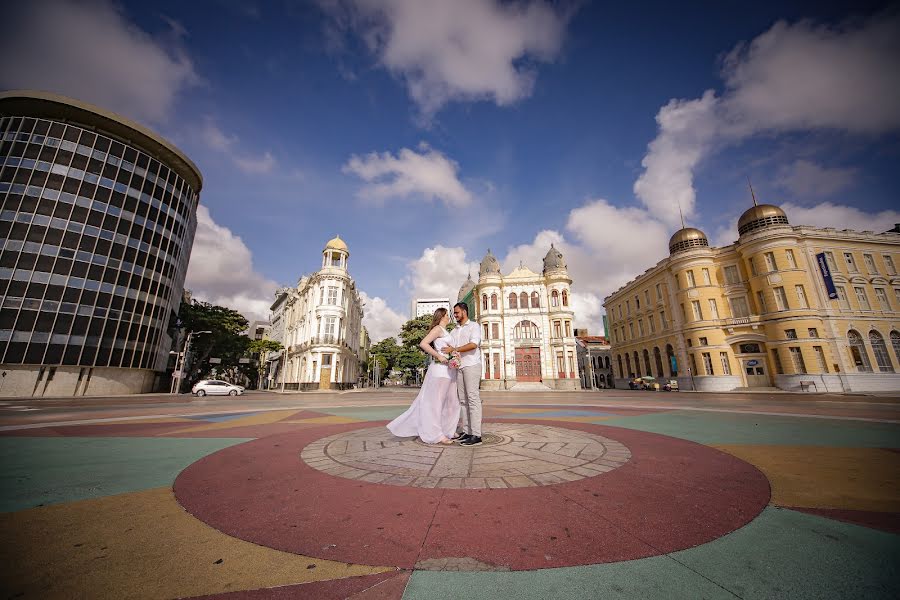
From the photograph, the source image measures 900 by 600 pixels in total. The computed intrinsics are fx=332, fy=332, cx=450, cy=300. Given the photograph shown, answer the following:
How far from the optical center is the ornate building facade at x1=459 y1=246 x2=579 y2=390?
37719mm

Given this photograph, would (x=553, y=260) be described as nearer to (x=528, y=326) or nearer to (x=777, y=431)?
(x=528, y=326)

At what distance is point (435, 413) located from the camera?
17.5 ft

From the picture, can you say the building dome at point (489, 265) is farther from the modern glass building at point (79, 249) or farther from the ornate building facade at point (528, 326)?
the modern glass building at point (79, 249)

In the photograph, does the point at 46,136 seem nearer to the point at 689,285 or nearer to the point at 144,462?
the point at 144,462

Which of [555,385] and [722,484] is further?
[555,385]

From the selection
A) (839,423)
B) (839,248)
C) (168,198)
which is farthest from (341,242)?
(839,248)

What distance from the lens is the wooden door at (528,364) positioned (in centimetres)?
3806

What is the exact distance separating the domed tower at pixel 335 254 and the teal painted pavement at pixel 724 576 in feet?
135

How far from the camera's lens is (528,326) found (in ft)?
132

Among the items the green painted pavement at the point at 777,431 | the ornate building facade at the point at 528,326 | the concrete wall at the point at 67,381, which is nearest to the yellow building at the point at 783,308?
the ornate building facade at the point at 528,326

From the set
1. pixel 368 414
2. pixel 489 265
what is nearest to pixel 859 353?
pixel 489 265

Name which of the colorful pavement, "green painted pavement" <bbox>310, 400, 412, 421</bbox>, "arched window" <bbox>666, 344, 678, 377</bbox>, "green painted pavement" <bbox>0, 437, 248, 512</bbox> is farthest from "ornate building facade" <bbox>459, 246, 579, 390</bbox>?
the colorful pavement

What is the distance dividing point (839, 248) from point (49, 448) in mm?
49491

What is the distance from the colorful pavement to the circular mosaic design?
4 cm
